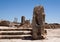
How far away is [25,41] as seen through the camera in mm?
9141

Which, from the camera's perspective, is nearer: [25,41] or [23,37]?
[25,41]

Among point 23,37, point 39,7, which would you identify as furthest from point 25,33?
point 39,7

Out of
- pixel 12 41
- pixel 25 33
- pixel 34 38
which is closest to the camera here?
pixel 12 41

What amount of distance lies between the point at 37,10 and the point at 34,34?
1691 mm

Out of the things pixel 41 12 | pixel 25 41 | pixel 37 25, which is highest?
pixel 41 12

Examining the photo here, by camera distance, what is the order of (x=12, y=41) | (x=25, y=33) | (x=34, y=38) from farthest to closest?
1. (x=25, y=33)
2. (x=34, y=38)
3. (x=12, y=41)

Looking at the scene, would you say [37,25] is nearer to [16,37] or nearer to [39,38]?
[39,38]

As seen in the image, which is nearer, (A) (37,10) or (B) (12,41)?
(B) (12,41)

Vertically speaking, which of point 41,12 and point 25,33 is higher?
point 41,12

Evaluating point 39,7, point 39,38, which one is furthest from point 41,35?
point 39,7

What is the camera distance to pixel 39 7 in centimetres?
1021

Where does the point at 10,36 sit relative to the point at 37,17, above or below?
below

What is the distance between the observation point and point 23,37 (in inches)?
402

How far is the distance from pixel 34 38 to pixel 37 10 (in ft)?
6.44
